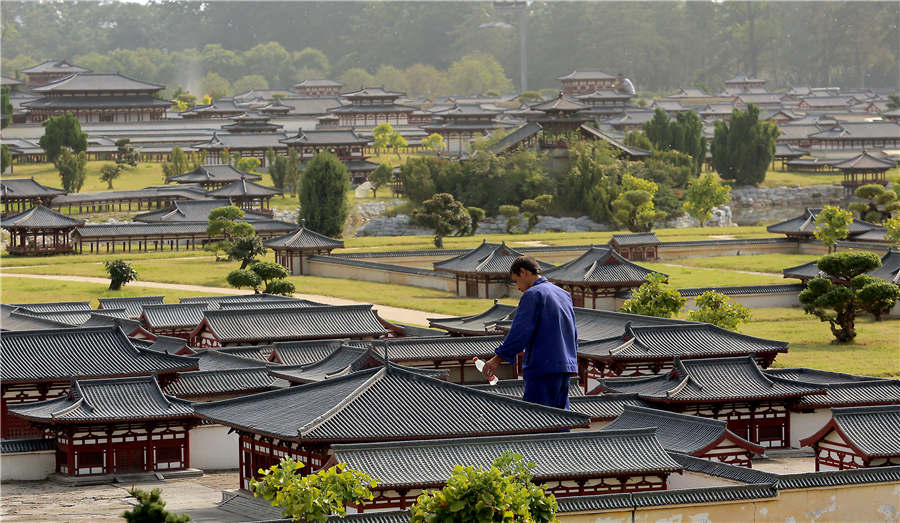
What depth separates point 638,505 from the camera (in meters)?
21.8

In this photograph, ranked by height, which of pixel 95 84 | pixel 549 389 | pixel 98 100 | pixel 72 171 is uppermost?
pixel 95 84

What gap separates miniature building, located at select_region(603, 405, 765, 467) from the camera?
27.2 meters

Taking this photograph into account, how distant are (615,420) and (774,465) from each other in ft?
17.4

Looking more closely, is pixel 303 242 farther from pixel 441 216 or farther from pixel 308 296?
pixel 441 216

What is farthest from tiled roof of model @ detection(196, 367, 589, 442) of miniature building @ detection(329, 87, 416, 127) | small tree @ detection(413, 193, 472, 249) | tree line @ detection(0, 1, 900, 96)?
tree line @ detection(0, 1, 900, 96)

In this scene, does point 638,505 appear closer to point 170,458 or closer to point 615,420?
point 615,420

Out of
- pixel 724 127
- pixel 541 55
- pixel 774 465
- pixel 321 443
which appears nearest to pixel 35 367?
pixel 321 443

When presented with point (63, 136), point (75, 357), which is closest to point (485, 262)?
point (75, 357)

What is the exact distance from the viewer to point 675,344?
36.6 m

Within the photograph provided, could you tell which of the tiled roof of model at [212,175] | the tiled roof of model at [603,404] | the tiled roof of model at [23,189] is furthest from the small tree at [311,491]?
the tiled roof of model at [212,175]

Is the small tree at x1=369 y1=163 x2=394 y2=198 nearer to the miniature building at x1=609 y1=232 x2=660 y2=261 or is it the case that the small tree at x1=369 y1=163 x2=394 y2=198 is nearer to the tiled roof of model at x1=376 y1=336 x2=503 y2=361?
the miniature building at x1=609 y1=232 x2=660 y2=261

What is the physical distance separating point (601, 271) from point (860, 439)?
84.6 ft

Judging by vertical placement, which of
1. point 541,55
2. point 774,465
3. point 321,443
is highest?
point 541,55

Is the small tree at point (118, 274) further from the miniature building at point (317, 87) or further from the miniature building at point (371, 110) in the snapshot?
the miniature building at point (317, 87)
